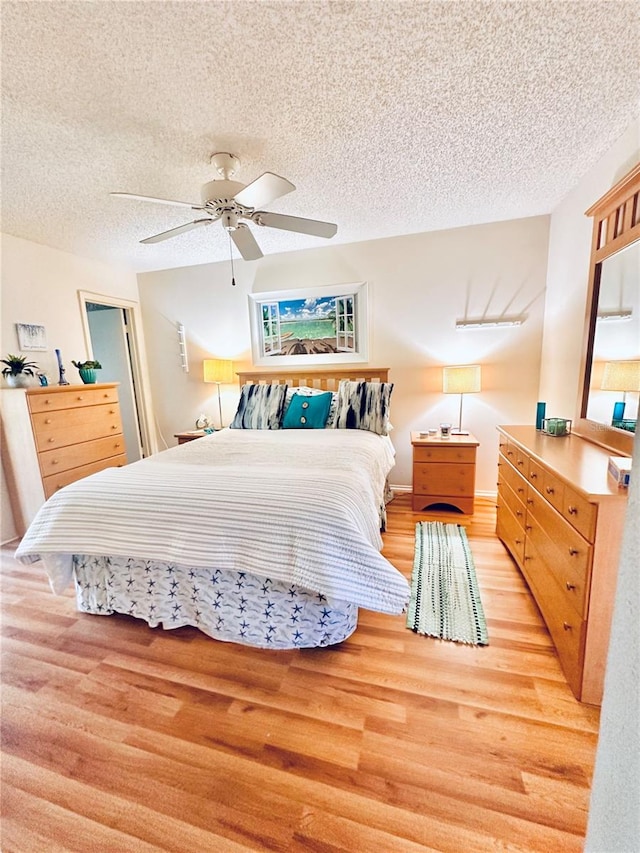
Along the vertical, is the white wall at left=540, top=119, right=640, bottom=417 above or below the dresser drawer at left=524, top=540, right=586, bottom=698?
above

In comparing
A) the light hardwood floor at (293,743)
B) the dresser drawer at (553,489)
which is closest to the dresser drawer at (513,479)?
the dresser drawer at (553,489)

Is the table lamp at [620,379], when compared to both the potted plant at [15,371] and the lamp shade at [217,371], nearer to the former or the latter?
the lamp shade at [217,371]

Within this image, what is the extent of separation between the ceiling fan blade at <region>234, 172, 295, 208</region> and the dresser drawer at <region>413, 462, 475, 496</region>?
2.24 meters

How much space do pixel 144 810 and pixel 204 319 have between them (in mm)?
3844

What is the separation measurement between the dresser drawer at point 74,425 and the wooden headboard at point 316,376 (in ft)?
4.55

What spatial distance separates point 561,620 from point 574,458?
2.39 ft

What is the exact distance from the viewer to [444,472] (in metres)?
2.94

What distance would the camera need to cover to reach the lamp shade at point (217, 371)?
3645 mm

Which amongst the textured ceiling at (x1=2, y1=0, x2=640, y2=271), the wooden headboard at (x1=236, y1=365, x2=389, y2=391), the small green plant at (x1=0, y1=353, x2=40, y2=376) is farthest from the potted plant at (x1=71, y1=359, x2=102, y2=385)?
the wooden headboard at (x1=236, y1=365, x2=389, y2=391)

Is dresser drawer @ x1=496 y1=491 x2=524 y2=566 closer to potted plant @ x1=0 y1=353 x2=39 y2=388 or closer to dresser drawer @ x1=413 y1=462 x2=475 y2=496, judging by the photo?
dresser drawer @ x1=413 y1=462 x2=475 y2=496

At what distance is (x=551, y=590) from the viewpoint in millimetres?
1574

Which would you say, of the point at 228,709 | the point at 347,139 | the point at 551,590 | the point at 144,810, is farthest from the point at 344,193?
the point at 144,810


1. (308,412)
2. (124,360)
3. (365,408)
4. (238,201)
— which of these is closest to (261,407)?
(308,412)

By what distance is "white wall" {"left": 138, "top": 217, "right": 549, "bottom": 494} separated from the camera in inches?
118
